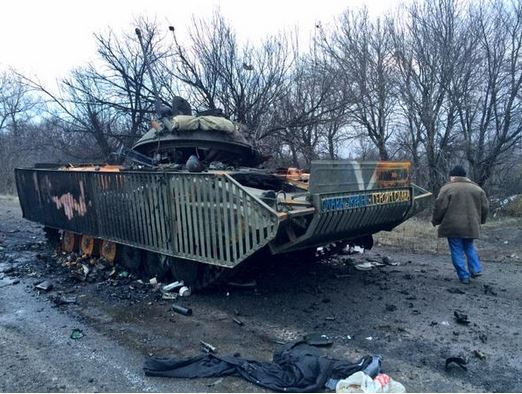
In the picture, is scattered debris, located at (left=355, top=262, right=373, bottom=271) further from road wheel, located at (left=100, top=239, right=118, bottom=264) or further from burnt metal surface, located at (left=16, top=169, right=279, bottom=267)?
road wheel, located at (left=100, top=239, right=118, bottom=264)

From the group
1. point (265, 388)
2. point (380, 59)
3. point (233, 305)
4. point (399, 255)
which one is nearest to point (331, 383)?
point (265, 388)

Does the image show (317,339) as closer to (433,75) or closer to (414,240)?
(414,240)

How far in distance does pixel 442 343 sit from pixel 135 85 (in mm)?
15208

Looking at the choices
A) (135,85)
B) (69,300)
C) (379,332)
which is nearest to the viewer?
(379,332)

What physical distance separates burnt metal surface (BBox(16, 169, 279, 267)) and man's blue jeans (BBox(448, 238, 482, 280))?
2.99m

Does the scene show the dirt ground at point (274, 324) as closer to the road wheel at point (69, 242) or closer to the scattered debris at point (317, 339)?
the scattered debris at point (317, 339)

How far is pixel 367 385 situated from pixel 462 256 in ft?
12.1

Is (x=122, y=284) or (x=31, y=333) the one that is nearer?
(x=31, y=333)

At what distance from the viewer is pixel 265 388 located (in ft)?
11.6

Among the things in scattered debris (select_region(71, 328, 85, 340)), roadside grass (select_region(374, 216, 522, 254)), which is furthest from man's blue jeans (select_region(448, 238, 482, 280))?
scattered debris (select_region(71, 328, 85, 340))

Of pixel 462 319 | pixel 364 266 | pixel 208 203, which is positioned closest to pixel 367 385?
pixel 462 319

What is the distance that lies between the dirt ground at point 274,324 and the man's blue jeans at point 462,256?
0.16 metres

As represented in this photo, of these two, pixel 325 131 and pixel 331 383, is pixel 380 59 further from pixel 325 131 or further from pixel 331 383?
pixel 331 383

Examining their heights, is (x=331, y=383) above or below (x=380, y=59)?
below
